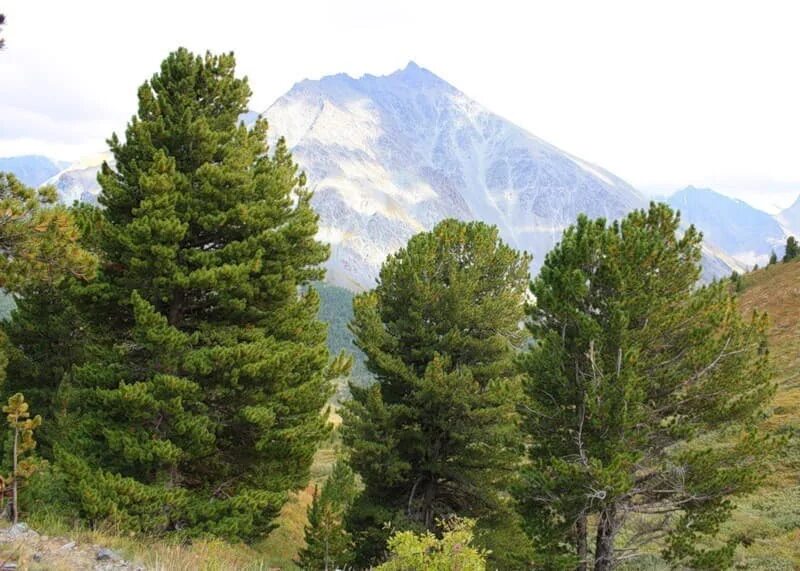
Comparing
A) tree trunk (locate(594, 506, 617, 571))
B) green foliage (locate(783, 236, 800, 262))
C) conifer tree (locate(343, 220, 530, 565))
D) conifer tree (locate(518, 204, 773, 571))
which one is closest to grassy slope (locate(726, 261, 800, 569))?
conifer tree (locate(518, 204, 773, 571))

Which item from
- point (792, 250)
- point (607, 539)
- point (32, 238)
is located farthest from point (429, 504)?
point (792, 250)

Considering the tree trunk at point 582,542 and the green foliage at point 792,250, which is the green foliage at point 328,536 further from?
the green foliage at point 792,250

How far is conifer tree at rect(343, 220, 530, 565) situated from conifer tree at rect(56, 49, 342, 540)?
2.49m

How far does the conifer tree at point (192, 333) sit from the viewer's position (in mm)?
11305

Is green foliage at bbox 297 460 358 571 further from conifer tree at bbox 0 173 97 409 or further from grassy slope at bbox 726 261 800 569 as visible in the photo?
grassy slope at bbox 726 261 800 569

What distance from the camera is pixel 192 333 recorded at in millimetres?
12711

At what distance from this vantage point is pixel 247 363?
11.9 meters

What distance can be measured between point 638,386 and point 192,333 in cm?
983

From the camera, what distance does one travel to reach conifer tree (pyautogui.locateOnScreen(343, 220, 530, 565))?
50.4 ft

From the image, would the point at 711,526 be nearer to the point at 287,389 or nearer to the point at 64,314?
the point at 287,389

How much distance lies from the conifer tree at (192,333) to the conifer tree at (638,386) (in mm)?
5731

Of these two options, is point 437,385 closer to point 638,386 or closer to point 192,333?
point 638,386

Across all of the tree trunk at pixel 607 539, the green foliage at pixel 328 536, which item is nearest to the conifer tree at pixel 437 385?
the green foliage at pixel 328 536

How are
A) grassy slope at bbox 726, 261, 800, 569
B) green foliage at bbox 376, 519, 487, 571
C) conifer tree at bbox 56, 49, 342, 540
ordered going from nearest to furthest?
green foliage at bbox 376, 519, 487, 571
conifer tree at bbox 56, 49, 342, 540
grassy slope at bbox 726, 261, 800, 569
